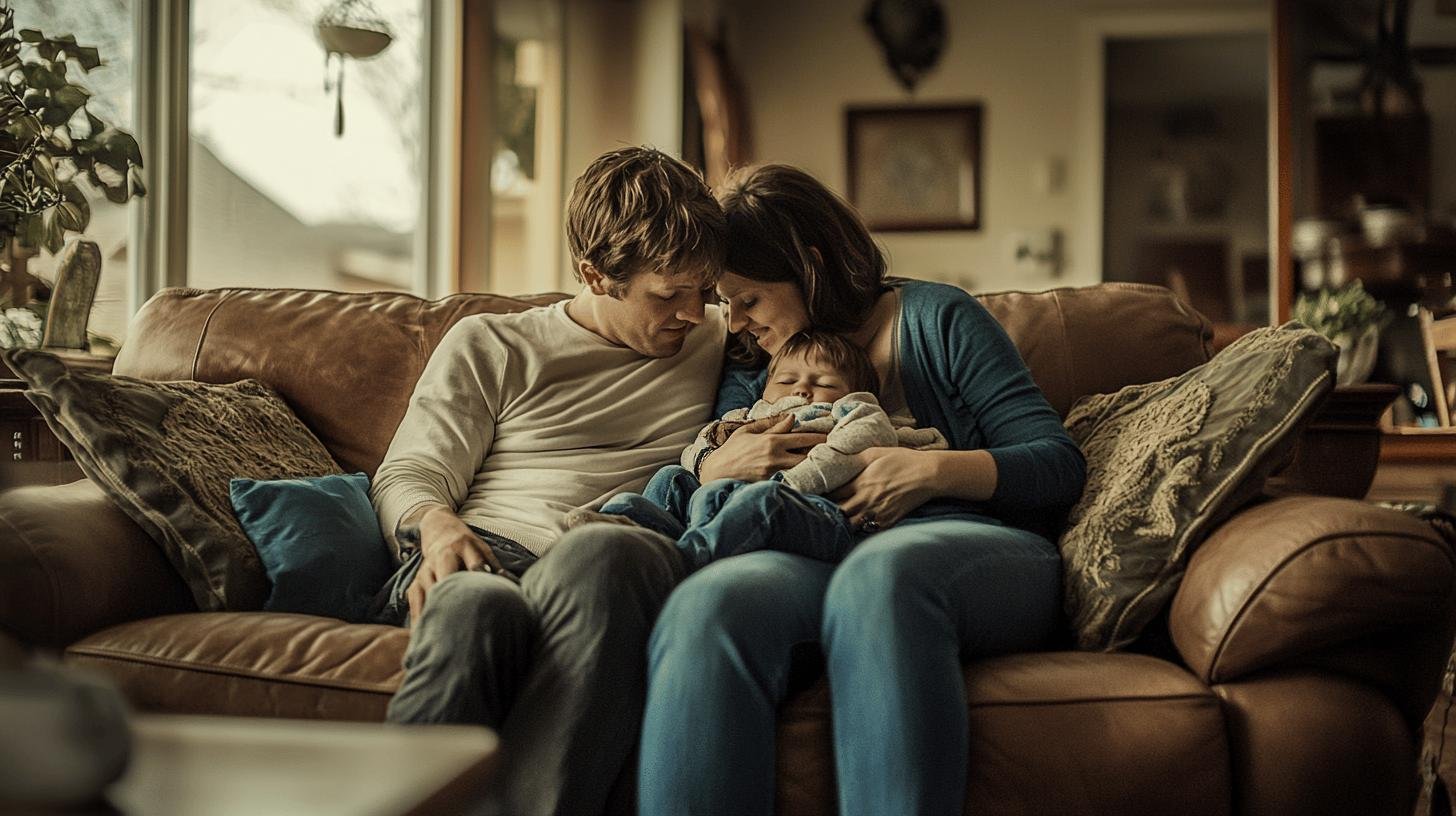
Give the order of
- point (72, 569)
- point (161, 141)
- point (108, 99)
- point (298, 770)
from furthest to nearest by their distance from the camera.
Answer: point (161, 141)
point (108, 99)
point (72, 569)
point (298, 770)

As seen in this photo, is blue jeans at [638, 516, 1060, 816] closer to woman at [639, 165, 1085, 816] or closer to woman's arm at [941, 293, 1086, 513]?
woman at [639, 165, 1085, 816]

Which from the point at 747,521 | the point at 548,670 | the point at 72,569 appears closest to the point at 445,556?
the point at 548,670

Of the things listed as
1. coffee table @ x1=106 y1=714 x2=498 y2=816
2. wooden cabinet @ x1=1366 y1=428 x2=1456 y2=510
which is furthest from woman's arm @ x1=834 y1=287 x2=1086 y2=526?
wooden cabinet @ x1=1366 y1=428 x2=1456 y2=510

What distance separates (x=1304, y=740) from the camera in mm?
1359

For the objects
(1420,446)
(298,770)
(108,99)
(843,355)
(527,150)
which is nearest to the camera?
(298,770)

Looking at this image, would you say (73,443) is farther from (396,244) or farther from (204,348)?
(396,244)

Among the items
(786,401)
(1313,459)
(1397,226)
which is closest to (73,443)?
(786,401)

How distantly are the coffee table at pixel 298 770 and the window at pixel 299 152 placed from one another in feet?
9.20

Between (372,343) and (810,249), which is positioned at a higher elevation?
(810,249)

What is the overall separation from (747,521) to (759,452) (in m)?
0.18

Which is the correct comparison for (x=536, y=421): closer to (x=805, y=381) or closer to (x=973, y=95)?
(x=805, y=381)

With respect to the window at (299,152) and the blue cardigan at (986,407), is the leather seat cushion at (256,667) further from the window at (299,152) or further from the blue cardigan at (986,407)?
the window at (299,152)

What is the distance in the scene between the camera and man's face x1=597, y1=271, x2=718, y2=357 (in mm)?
1826

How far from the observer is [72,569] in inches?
60.9
